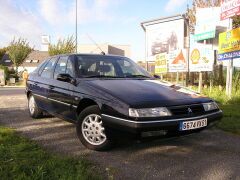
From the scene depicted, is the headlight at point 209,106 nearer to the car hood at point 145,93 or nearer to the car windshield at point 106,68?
the car hood at point 145,93

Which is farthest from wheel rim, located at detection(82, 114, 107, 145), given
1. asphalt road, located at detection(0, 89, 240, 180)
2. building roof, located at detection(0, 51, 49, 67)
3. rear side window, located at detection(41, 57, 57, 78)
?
building roof, located at detection(0, 51, 49, 67)

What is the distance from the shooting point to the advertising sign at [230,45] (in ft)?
30.7

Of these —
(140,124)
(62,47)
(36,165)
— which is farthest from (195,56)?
(62,47)

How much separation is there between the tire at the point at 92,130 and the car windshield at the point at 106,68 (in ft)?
2.62

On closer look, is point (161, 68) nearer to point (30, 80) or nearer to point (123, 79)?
point (30, 80)

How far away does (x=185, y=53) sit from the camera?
12.6 m

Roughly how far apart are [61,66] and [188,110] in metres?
2.66

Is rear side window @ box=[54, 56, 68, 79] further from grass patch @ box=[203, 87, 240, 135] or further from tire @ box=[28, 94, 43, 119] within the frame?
grass patch @ box=[203, 87, 240, 135]

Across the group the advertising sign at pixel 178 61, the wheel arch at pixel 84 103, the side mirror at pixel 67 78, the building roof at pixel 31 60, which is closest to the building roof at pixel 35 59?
the building roof at pixel 31 60

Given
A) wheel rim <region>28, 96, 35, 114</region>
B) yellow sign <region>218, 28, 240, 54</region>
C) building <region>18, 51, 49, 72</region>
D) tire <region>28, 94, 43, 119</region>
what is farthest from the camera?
building <region>18, 51, 49, 72</region>

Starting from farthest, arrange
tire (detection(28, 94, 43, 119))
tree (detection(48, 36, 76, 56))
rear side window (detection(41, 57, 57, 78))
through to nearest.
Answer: tree (detection(48, 36, 76, 56)), tire (detection(28, 94, 43, 119)), rear side window (detection(41, 57, 57, 78))

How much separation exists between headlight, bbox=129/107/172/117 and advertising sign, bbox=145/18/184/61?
13.3 metres

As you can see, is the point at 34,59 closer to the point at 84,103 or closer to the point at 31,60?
the point at 31,60

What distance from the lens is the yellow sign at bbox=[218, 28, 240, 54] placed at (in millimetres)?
9320
